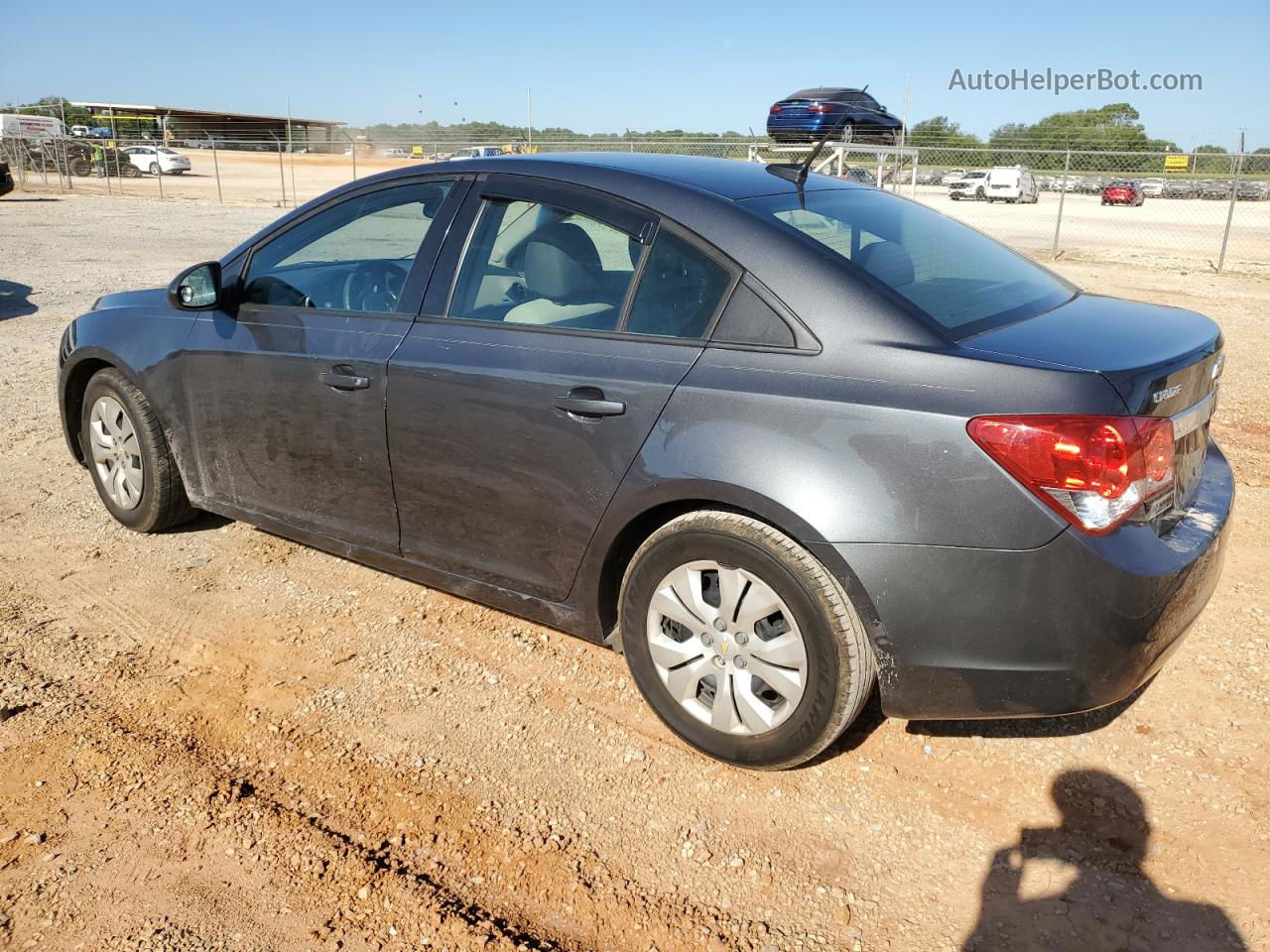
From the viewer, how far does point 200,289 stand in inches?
156

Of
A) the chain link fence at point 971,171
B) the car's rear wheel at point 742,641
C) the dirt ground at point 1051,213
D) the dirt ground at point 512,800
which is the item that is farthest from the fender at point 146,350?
the chain link fence at point 971,171

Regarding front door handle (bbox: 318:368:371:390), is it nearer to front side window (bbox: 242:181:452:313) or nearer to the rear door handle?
the rear door handle

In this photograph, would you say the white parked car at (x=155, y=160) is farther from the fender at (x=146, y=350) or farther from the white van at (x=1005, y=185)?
the fender at (x=146, y=350)

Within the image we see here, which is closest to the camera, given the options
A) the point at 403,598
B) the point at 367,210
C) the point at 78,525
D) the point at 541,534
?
the point at 541,534

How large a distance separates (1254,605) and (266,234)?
4146mm

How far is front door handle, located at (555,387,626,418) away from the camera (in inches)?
114

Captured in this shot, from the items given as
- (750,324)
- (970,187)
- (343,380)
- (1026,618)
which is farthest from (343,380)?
(970,187)

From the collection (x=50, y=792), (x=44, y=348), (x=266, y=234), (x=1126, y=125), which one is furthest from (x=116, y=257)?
(x=1126, y=125)

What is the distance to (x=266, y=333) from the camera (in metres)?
3.81

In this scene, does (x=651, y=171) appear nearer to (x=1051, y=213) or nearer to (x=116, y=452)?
(x=116, y=452)

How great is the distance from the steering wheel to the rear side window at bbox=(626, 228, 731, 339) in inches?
39.6

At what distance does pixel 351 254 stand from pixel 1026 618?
9.47 feet

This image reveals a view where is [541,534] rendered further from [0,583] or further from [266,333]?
[0,583]

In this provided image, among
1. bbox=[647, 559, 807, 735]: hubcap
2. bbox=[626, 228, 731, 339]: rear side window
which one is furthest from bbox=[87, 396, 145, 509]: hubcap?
bbox=[647, 559, 807, 735]: hubcap
